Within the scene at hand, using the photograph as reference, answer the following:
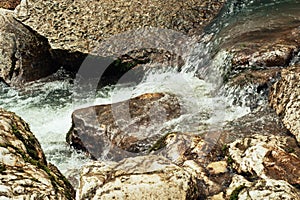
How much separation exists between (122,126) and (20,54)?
5.03 meters

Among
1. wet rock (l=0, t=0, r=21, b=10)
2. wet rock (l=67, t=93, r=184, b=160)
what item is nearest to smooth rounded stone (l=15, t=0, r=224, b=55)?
wet rock (l=0, t=0, r=21, b=10)

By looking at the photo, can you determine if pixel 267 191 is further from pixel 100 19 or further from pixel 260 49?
pixel 100 19

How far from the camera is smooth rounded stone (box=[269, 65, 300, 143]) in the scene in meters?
6.13

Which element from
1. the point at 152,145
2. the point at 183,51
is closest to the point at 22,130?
the point at 152,145

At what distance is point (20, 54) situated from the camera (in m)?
10.7

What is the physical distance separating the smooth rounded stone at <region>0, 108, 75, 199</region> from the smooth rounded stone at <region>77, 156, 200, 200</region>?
1.55 ft

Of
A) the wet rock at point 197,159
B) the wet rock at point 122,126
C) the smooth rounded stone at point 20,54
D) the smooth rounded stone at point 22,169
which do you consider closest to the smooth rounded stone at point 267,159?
the wet rock at point 197,159

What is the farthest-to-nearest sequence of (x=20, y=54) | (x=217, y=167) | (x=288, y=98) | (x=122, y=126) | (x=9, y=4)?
(x=9, y=4)
(x=20, y=54)
(x=122, y=126)
(x=288, y=98)
(x=217, y=167)

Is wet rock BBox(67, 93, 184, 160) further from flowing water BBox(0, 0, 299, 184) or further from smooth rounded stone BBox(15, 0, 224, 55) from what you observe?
smooth rounded stone BBox(15, 0, 224, 55)

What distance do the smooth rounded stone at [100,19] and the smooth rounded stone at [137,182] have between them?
6471 mm

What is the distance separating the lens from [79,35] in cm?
1023

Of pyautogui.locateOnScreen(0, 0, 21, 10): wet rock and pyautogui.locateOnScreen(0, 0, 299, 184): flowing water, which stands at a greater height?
pyautogui.locateOnScreen(0, 0, 21, 10): wet rock

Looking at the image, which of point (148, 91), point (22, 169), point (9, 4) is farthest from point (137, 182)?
point (9, 4)

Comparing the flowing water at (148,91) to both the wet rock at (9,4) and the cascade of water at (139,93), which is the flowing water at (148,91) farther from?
the wet rock at (9,4)
